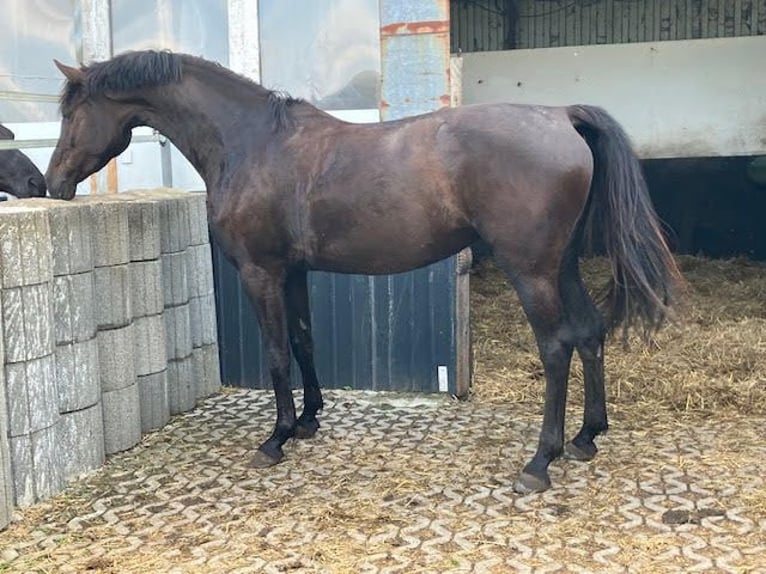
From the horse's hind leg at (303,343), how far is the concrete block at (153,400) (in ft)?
2.74

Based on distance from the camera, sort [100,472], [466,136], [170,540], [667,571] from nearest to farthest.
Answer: [667,571] < [170,540] < [466,136] < [100,472]

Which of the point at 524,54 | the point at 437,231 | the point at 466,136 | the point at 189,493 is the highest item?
the point at 524,54

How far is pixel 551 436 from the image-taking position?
3.80 m

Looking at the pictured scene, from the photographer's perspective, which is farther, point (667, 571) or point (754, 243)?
point (754, 243)

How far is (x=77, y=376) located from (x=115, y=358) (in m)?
0.37

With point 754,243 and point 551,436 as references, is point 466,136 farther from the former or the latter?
point 754,243

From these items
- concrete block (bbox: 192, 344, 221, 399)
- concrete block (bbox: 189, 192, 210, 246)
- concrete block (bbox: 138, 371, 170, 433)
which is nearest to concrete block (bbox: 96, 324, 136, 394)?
concrete block (bbox: 138, 371, 170, 433)

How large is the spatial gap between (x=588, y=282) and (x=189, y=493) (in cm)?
544

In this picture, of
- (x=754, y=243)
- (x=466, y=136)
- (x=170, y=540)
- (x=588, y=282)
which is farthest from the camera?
(x=754, y=243)

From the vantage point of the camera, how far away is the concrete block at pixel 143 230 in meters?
4.62

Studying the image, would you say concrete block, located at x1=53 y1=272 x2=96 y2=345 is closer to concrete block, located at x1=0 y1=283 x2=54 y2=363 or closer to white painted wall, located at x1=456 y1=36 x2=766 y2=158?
concrete block, located at x1=0 y1=283 x2=54 y2=363

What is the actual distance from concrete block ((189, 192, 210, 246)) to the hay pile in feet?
6.57

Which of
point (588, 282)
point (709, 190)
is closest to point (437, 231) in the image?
point (588, 282)

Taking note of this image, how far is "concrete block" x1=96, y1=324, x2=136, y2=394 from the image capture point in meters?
4.35
